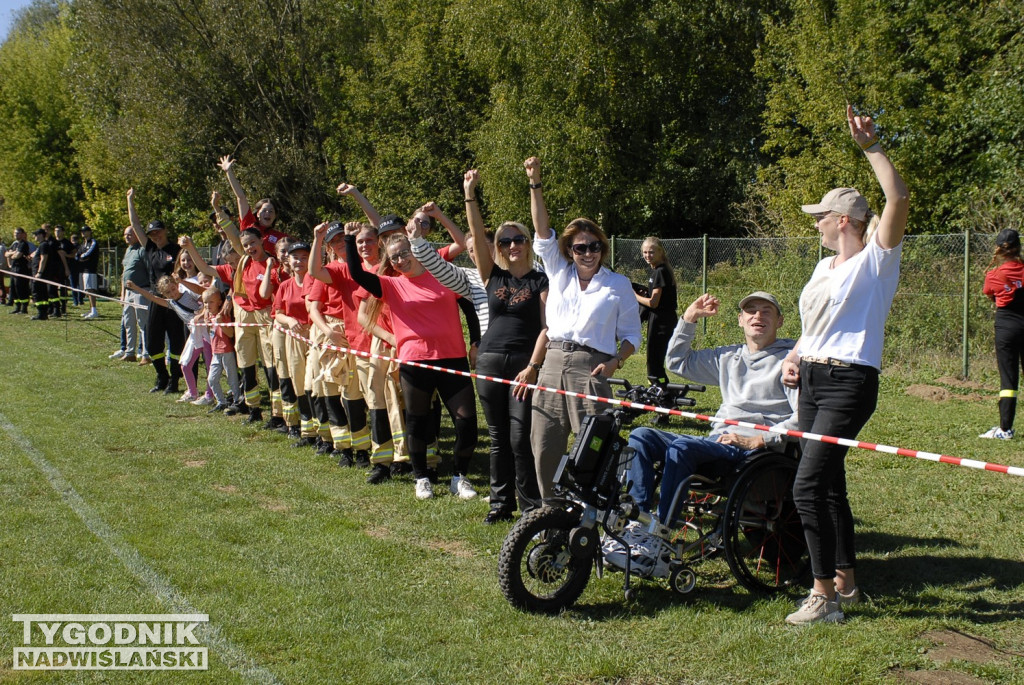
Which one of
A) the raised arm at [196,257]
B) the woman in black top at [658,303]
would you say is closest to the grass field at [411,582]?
the woman in black top at [658,303]

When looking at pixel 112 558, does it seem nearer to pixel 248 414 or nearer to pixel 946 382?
pixel 248 414

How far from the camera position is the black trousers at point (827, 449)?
15.2ft

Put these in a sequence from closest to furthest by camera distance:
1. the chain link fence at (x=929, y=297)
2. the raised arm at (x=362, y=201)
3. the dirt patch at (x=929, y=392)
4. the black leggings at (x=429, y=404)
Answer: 1. the raised arm at (x=362, y=201)
2. the black leggings at (x=429, y=404)
3. the dirt patch at (x=929, y=392)
4. the chain link fence at (x=929, y=297)

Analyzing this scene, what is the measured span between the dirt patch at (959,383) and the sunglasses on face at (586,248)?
29.9ft

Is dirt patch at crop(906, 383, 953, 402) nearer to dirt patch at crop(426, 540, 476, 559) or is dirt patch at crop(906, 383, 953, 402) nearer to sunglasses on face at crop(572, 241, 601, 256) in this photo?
sunglasses on face at crop(572, 241, 601, 256)

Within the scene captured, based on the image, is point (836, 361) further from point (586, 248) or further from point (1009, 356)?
point (1009, 356)

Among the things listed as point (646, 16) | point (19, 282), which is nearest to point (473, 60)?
point (646, 16)

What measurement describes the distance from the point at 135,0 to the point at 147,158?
5186mm

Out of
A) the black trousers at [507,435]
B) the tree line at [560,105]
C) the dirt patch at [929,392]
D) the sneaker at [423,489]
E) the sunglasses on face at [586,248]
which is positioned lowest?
the sneaker at [423,489]

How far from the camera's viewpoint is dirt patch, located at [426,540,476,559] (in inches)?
241

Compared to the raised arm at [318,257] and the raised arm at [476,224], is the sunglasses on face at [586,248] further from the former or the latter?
the raised arm at [318,257]

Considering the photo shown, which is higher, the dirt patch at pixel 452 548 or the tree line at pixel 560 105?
the tree line at pixel 560 105

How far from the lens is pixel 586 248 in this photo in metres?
5.84

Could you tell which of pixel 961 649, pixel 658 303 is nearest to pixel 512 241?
pixel 961 649
